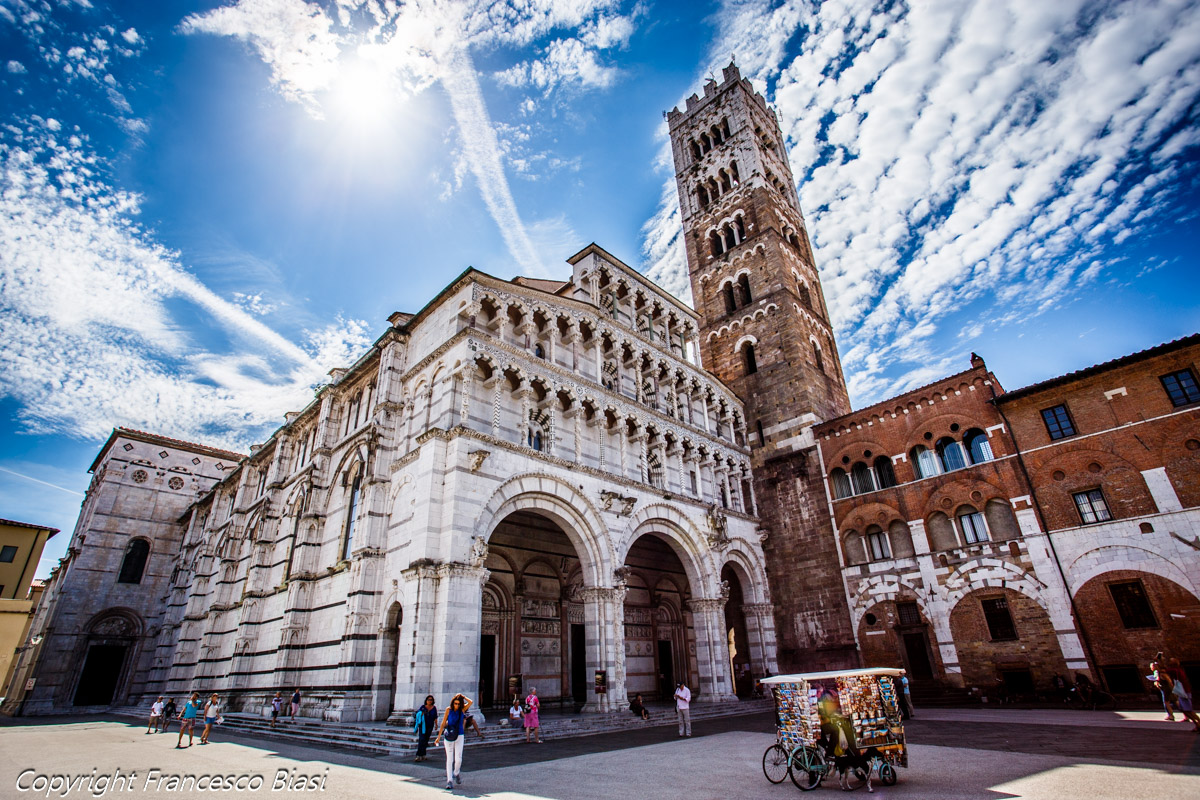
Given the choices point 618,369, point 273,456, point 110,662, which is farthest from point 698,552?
point 110,662

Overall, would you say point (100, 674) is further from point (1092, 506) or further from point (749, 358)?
point (1092, 506)

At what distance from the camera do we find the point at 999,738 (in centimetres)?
1178

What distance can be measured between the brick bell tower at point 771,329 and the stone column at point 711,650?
4.76 meters

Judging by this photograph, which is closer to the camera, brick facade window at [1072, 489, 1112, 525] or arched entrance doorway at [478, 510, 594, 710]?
brick facade window at [1072, 489, 1112, 525]


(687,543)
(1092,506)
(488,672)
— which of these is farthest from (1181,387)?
(488,672)

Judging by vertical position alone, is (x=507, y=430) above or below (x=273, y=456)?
below

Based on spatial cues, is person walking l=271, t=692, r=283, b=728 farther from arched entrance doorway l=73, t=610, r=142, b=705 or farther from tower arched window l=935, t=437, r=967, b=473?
tower arched window l=935, t=437, r=967, b=473

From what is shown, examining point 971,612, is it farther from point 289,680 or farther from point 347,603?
point 289,680

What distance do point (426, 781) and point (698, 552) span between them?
1531 centimetres

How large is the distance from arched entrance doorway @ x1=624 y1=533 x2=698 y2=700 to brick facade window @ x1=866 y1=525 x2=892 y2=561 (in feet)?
25.8

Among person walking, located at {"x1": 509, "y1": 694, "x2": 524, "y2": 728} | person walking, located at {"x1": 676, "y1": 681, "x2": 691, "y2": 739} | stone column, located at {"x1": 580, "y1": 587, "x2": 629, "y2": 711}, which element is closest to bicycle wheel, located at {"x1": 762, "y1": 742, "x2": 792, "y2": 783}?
person walking, located at {"x1": 676, "y1": 681, "x2": 691, "y2": 739}

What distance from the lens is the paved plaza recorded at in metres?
7.47

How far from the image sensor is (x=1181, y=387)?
60.1 feet

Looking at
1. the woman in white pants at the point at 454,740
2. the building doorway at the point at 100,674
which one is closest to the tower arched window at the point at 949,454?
the woman in white pants at the point at 454,740
